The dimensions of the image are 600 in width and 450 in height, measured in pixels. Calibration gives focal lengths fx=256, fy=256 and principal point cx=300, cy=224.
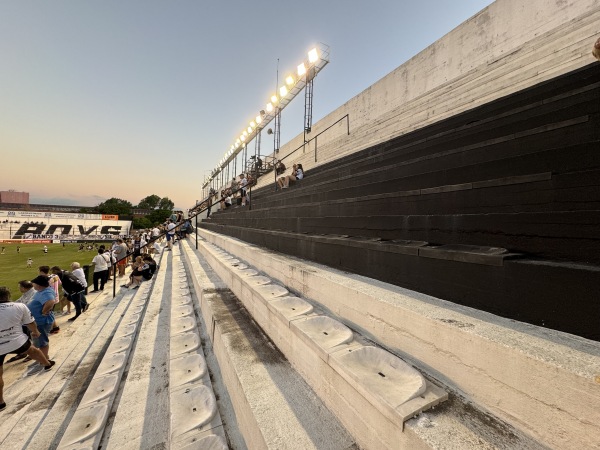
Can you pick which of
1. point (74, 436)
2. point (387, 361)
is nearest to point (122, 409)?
point (74, 436)

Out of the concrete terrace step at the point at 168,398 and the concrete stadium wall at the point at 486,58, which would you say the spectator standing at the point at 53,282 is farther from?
the concrete stadium wall at the point at 486,58

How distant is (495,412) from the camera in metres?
1.05

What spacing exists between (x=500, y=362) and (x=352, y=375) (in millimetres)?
619

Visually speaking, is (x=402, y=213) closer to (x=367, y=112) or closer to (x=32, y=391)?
(x=32, y=391)

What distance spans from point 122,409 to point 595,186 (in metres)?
3.47

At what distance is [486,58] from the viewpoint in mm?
5582

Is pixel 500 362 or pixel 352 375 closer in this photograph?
pixel 500 362

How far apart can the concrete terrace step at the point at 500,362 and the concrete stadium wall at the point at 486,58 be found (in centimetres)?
445

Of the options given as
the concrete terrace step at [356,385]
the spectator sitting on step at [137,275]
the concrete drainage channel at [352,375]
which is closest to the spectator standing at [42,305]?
the spectator sitting on step at [137,275]

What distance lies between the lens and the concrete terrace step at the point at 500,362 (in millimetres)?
837

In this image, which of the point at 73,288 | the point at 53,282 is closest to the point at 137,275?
the point at 73,288

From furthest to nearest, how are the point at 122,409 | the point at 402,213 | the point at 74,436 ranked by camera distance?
the point at 402,213, the point at 122,409, the point at 74,436

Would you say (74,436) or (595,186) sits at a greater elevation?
(595,186)

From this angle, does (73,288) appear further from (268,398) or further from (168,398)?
(268,398)
